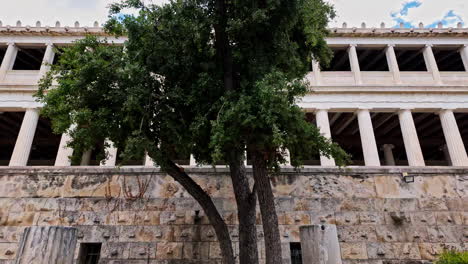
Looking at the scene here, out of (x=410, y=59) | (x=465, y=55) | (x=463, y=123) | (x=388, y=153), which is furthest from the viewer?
(x=410, y=59)

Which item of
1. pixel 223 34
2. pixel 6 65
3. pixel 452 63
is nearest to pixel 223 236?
pixel 223 34

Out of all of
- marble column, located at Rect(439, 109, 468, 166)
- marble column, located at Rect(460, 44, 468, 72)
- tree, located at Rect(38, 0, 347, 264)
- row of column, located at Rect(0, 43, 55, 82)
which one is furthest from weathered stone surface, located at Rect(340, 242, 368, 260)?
row of column, located at Rect(0, 43, 55, 82)

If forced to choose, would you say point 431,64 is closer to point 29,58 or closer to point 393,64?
point 393,64

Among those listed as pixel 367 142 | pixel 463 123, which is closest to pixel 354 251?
pixel 367 142

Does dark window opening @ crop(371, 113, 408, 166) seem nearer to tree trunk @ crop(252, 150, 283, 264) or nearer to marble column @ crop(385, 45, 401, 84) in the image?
marble column @ crop(385, 45, 401, 84)

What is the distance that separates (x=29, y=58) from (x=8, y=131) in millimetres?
5847

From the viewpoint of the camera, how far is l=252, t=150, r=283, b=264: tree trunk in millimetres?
6602

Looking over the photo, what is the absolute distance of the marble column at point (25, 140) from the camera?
1831 centimetres

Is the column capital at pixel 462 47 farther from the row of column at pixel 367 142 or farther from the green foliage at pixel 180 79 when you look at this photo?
the green foliage at pixel 180 79

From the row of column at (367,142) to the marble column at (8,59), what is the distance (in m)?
3.87

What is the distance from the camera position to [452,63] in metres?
24.0

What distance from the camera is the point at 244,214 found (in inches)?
292

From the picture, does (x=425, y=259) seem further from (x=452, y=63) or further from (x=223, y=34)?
(x=452, y=63)

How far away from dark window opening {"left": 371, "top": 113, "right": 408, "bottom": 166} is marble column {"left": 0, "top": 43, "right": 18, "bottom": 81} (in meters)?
25.5
